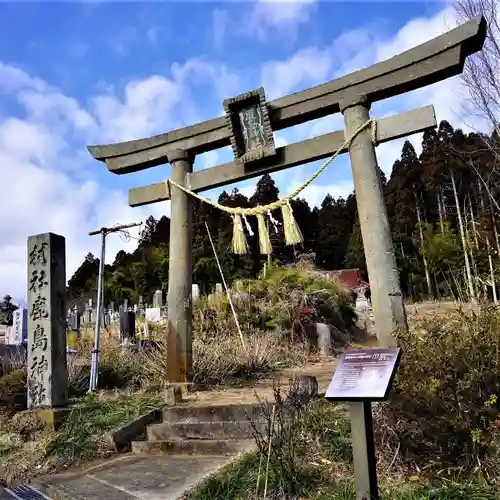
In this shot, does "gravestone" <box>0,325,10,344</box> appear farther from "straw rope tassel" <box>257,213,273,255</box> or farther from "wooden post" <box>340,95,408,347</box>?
"wooden post" <box>340,95,408,347</box>

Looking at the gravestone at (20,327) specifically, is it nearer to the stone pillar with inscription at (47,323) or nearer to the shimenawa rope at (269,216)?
the stone pillar with inscription at (47,323)

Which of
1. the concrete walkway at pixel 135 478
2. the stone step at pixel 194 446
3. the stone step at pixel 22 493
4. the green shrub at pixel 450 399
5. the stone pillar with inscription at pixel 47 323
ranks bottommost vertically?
the stone step at pixel 22 493

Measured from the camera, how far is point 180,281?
6.35 metres


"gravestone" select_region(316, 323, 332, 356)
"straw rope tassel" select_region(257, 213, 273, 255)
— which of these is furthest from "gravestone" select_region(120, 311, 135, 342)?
"straw rope tassel" select_region(257, 213, 273, 255)

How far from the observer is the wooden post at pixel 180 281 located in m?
6.15

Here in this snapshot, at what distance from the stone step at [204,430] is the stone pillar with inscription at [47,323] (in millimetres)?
1383

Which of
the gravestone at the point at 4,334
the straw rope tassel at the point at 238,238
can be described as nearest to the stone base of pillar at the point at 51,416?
the straw rope tassel at the point at 238,238

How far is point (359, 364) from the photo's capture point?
2.59 metres

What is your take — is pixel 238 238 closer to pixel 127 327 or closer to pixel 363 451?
pixel 363 451

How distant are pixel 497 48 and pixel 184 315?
34.5 feet

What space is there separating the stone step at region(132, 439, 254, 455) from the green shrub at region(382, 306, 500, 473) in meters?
1.60

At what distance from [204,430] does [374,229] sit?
2.75 m

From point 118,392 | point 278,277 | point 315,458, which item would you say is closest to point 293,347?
point 278,277

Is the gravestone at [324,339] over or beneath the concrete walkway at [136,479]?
over
